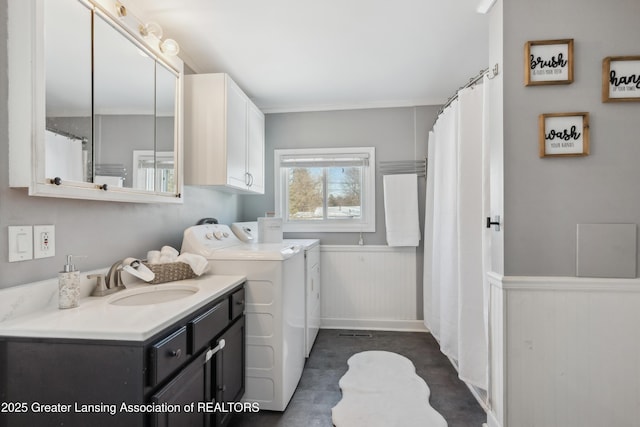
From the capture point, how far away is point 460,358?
6.51ft

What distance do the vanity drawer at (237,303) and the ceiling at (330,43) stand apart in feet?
5.19

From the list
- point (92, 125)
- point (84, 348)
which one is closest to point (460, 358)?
point (84, 348)

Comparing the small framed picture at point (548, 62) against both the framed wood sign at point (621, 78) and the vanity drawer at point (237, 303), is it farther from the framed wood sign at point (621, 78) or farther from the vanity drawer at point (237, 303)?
the vanity drawer at point (237, 303)

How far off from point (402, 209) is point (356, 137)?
2.95 feet

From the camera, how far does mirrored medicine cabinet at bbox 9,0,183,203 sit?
1074mm

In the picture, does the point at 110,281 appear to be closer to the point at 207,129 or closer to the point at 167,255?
the point at 167,255

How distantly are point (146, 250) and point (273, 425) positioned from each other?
4.07 ft

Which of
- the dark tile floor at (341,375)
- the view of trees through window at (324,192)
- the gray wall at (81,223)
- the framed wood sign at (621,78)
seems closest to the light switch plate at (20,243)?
the gray wall at (81,223)

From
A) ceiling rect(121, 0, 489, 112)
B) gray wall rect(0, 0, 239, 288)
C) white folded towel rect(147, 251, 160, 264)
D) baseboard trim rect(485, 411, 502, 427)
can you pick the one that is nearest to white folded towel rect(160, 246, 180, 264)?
white folded towel rect(147, 251, 160, 264)

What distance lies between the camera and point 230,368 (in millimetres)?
1593

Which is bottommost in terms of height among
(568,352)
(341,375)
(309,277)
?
(341,375)

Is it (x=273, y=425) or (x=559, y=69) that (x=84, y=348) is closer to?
(x=273, y=425)

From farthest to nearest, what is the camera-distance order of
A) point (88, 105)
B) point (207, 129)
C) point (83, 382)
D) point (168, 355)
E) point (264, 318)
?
point (207, 129) → point (264, 318) → point (88, 105) → point (168, 355) → point (83, 382)

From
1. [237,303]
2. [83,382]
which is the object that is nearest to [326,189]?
[237,303]
